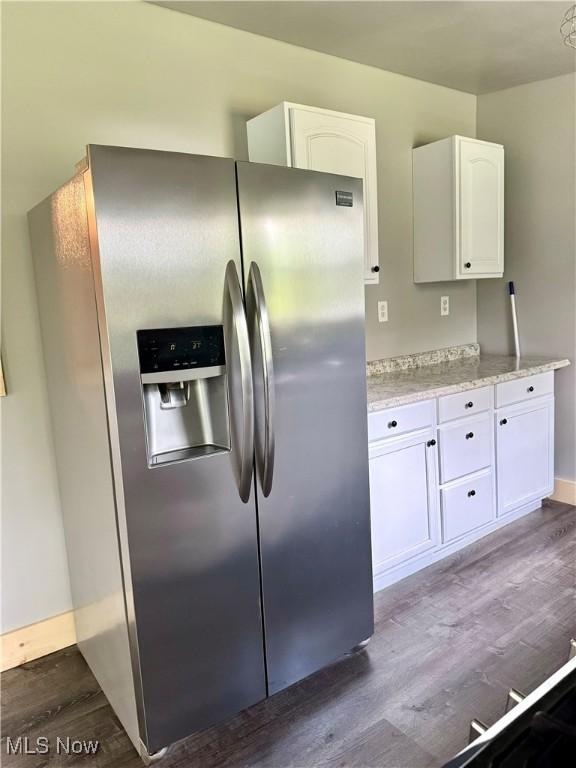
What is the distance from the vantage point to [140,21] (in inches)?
90.4

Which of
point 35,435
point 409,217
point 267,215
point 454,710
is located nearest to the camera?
point 267,215

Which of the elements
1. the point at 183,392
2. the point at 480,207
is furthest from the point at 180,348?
the point at 480,207

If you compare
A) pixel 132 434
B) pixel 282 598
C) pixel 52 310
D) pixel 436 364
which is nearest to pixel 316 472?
pixel 282 598

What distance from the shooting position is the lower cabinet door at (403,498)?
2553mm

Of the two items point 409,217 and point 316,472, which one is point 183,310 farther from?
point 409,217

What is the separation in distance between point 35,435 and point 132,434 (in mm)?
881

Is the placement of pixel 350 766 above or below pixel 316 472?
below

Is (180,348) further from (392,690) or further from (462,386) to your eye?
(462,386)

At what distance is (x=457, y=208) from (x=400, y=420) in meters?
1.38

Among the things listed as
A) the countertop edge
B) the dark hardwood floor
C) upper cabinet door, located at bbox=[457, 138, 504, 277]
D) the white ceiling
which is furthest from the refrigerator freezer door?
upper cabinet door, located at bbox=[457, 138, 504, 277]

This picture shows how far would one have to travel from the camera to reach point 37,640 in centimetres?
231

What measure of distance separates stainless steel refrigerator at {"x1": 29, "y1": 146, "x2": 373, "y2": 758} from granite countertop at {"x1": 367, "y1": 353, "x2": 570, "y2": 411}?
611 millimetres

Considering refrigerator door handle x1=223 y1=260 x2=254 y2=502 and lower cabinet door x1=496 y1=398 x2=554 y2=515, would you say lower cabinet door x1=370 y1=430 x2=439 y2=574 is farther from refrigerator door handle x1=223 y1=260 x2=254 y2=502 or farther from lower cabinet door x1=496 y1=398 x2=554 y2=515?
refrigerator door handle x1=223 y1=260 x2=254 y2=502

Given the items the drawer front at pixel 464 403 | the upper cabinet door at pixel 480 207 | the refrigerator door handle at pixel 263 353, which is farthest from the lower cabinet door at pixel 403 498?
the upper cabinet door at pixel 480 207
